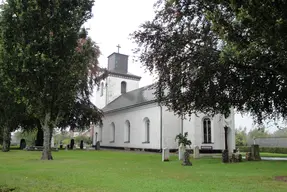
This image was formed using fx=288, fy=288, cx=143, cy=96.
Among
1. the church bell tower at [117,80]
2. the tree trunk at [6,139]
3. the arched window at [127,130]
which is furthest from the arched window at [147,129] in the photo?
the tree trunk at [6,139]

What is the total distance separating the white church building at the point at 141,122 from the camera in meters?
33.0

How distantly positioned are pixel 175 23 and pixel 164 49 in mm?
1674

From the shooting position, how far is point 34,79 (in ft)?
59.3

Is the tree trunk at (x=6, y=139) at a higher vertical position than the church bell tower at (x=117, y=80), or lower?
lower

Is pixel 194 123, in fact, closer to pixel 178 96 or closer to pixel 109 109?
pixel 178 96

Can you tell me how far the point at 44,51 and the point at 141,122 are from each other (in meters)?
21.9

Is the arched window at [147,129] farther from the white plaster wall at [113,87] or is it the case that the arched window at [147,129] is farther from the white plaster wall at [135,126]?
the white plaster wall at [113,87]

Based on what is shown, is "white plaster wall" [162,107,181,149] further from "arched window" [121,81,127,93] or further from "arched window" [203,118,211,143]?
"arched window" [121,81,127,93]

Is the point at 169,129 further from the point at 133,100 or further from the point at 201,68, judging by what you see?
the point at 201,68

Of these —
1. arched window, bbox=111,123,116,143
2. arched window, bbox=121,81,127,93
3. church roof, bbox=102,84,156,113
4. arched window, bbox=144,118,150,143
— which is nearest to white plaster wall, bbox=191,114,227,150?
church roof, bbox=102,84,156,113

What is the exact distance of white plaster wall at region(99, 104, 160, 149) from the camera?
3503 cm

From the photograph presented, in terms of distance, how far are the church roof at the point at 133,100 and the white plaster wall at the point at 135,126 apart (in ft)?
2.30

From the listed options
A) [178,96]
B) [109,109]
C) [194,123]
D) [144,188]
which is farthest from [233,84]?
[109,109]

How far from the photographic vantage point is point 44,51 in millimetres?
17781
